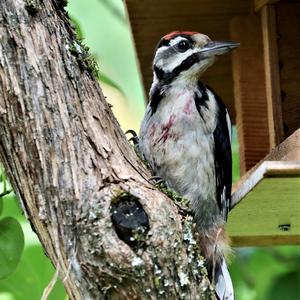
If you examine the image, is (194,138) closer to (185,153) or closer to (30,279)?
(185,153)

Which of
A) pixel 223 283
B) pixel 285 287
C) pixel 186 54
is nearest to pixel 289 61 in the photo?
pixel 186 54

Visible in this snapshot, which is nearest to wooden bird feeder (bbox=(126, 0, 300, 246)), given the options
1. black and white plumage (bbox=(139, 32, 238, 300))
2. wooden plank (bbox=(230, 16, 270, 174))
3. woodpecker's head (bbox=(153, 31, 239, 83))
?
wooden plank (bbox=(230, 16, 270, 174))

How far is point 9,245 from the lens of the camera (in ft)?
9.33

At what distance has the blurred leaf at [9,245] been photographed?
283 centimetres

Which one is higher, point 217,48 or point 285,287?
point 217,48

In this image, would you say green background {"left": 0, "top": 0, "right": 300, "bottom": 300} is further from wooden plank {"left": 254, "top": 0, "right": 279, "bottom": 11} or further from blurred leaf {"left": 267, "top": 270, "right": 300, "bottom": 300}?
wooden plank {"left": 254, "top": 0, "right": 279, "bottom": 11}

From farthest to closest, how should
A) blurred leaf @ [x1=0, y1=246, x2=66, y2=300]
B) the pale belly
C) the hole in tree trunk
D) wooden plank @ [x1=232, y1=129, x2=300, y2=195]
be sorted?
1. blurred leaf @ [x1=0, y1=246, x2=66, y2=300]
2. the pale belly
3. wooden plank @ [x1=232, y1=129, x2=300, y2=195]
4. the hole in tree trunk

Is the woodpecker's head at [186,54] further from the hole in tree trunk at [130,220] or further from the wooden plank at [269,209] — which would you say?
the hole in tree trunk at [130,220]

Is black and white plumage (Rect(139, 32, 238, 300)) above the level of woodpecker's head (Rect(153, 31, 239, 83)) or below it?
below

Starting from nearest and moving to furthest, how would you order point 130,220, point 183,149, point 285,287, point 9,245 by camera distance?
point 130,220, point 9,245, point 183,149, point 285,287

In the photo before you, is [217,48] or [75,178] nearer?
[75,178]

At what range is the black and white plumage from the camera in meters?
3.52

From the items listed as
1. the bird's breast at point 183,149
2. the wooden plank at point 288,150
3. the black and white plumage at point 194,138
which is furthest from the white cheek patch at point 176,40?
the wooden plank at point 288,150

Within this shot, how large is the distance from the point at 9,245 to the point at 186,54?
128 cm
